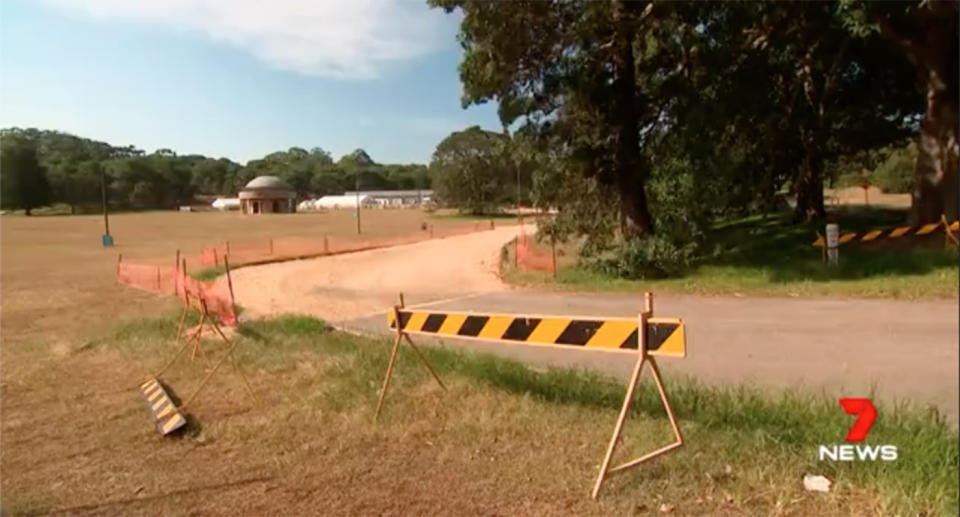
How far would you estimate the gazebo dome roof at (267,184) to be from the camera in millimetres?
17880

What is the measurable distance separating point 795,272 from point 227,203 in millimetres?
20623

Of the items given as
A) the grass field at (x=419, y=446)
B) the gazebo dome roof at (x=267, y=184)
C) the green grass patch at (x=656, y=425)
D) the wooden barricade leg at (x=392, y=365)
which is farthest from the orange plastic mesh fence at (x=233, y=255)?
the wooden barricade leg at (x=392, y=365)

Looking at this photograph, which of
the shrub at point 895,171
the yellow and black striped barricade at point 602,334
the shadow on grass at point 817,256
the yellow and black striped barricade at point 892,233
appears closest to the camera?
the yellow and black striped barricade at point 602,334

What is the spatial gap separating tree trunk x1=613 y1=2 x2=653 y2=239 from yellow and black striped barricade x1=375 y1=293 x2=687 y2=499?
9754 mm

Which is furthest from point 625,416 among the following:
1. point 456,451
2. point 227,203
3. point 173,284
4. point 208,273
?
point 227,203

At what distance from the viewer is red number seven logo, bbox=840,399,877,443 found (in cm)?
327

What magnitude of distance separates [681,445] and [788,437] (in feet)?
1.94

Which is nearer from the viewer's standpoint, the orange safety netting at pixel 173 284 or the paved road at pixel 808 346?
the paved road at pixel 808 346

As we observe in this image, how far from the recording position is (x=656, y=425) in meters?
3.89

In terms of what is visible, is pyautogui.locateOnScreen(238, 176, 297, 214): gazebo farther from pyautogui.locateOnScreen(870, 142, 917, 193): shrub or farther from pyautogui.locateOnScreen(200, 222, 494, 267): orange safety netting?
pyautogui.locateOnScreen(870, 142, 917, 193): shrub

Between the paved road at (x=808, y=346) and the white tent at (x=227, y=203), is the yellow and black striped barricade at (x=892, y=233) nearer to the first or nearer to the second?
the paved road at (x=808, y=346)

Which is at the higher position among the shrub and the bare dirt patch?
the shrub

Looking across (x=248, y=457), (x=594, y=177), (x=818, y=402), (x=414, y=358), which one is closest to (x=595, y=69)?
(x=594, y=177)

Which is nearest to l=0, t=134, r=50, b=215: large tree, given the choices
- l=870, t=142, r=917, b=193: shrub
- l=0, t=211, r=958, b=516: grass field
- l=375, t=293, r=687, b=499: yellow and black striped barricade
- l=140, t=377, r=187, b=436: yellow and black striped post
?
l=140, t=377, r=187, b=436: yellow and black striped post
